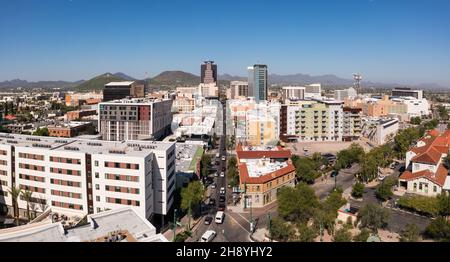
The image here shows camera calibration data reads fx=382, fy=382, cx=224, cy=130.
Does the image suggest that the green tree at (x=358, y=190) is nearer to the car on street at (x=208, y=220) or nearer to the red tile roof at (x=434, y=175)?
the red tile roof at (x=434, y=175)

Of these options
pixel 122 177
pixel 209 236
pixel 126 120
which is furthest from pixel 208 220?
pixel 126 120

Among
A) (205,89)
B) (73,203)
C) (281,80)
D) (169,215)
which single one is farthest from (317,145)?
(281,80)

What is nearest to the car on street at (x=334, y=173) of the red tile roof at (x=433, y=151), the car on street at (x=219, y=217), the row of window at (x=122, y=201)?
the red tile roof at (x=433, y=151)

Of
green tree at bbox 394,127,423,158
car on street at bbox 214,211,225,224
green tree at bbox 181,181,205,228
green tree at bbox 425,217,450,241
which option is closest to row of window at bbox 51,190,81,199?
green tree at bbox 181,181,205,228

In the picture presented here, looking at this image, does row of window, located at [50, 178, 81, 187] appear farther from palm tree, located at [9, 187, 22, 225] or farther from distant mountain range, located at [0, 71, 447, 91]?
distant mountain range, located at [0, 71, 447, 91]

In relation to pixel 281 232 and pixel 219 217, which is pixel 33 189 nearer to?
pixel 219 217
